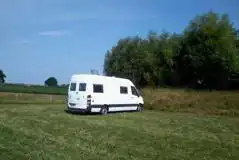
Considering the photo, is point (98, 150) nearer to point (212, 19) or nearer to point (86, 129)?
point (86, 129)

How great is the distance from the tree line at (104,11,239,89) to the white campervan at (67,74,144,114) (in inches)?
1213

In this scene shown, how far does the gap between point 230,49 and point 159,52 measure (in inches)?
473

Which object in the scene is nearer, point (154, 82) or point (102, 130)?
point (102, 130)

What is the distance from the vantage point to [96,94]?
71.5 ft

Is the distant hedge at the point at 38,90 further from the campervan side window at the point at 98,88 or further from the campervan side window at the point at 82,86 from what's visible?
the campervan side window at the point at 82,86

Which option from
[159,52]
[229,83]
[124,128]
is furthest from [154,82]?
[124,128]

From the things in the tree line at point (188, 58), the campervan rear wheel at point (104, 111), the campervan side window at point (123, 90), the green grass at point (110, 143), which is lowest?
the green grass at point (110, 143)

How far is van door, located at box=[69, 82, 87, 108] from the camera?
21.3m

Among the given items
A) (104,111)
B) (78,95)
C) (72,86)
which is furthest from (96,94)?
(72,86)

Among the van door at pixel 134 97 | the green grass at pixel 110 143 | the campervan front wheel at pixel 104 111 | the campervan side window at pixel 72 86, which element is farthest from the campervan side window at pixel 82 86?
the green grass at pixel 110 143

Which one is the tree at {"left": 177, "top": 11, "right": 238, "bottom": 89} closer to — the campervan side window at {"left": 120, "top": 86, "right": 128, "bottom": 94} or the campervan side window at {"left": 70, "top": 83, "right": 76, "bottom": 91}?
the campervan side window at {"left": 120, "top": 86, "right": 128, "bottom": 94}

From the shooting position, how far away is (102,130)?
1446 centimetres

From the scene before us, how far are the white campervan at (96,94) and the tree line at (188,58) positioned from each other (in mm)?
30820

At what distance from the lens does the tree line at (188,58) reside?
53156 millimetres
